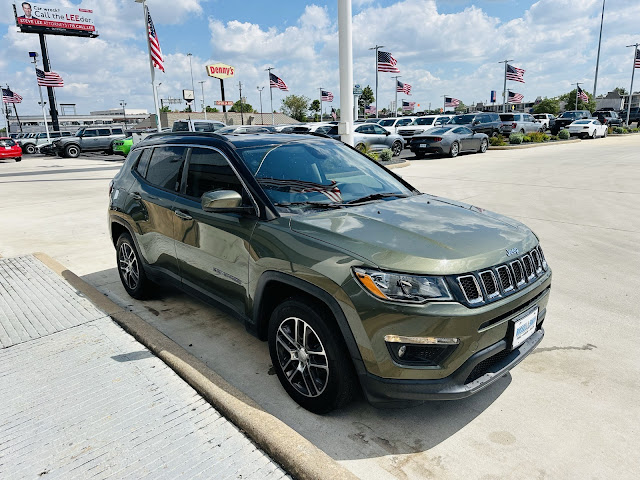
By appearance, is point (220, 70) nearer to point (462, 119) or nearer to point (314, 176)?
point (462, 119)

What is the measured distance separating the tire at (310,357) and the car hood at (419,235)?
472 millimetres

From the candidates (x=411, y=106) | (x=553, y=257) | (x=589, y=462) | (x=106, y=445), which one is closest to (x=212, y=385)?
(x=106, y=445)

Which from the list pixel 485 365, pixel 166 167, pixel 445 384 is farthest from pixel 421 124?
pixel 445 384

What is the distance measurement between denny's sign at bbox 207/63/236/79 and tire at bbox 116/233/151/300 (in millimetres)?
53821

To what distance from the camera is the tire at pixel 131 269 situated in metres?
4.79

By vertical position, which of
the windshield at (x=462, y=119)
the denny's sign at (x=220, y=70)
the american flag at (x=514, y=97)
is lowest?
the windshield at (x=462, y=119)

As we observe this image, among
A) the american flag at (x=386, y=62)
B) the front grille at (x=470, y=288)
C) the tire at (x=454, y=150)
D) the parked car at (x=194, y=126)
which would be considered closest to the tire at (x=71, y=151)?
the parked car at (x=194, y=126)

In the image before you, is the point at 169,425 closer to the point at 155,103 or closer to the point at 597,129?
the point at 155,103

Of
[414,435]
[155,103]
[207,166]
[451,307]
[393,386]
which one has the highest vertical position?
[155,103]

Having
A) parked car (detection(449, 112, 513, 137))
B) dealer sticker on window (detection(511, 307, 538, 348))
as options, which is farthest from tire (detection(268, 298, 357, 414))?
parked car (detection(449, 112, 513, 137))

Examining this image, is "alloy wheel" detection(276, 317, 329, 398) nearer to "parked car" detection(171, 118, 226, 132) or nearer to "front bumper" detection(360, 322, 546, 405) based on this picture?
"front bumper" detection(360, 322, 546, 405)

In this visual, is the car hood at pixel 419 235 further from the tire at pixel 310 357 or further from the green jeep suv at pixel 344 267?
the tire at pixel 310 357

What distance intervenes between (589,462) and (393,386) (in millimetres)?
1140

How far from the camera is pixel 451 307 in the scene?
8.02 feet
